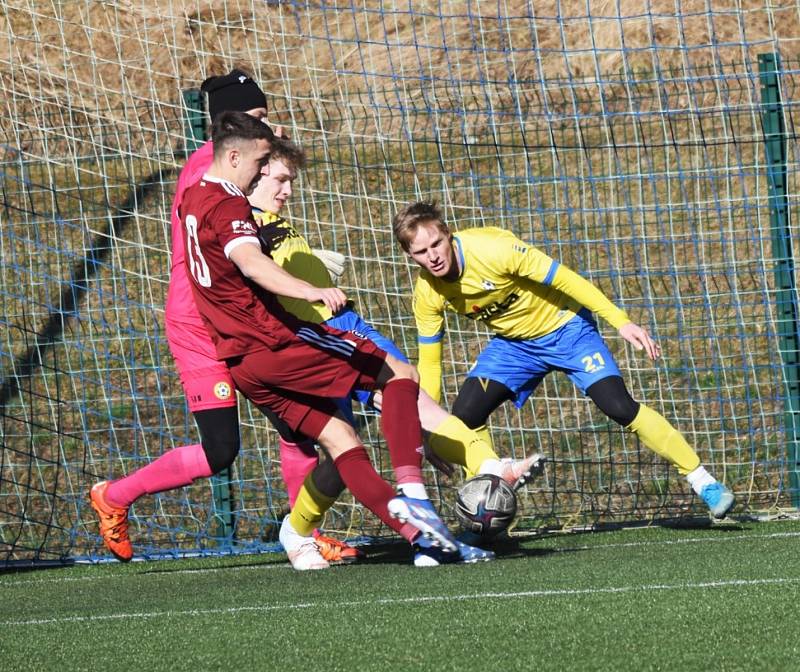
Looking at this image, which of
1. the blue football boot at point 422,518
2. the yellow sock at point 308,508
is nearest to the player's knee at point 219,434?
the yellow sock at point 308,508

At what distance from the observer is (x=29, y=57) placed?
9273 millimetres

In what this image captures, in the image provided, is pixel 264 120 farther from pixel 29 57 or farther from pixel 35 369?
pixel 35 369

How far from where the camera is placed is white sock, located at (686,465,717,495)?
676cm

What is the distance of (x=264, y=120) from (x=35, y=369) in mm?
4620

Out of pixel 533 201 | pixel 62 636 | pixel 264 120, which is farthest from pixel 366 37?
pixel 62 636

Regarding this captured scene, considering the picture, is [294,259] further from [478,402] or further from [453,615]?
[453,615]

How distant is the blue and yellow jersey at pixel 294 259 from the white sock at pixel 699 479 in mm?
2009

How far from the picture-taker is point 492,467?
599 cm

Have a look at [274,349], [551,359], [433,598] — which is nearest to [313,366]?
[274,349]

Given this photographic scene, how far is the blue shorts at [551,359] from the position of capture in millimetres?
6879

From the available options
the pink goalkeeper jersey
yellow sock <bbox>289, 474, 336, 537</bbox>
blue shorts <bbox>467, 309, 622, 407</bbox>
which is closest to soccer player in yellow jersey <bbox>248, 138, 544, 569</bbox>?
yellow sock <bbox>289, 474, 336, 537</bbox>

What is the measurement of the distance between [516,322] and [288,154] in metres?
1.52

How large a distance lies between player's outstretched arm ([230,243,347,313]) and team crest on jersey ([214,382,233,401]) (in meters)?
0.91

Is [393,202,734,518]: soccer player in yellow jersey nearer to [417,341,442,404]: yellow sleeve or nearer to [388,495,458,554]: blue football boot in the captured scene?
[417,341,442,404]: yellow sleeve
